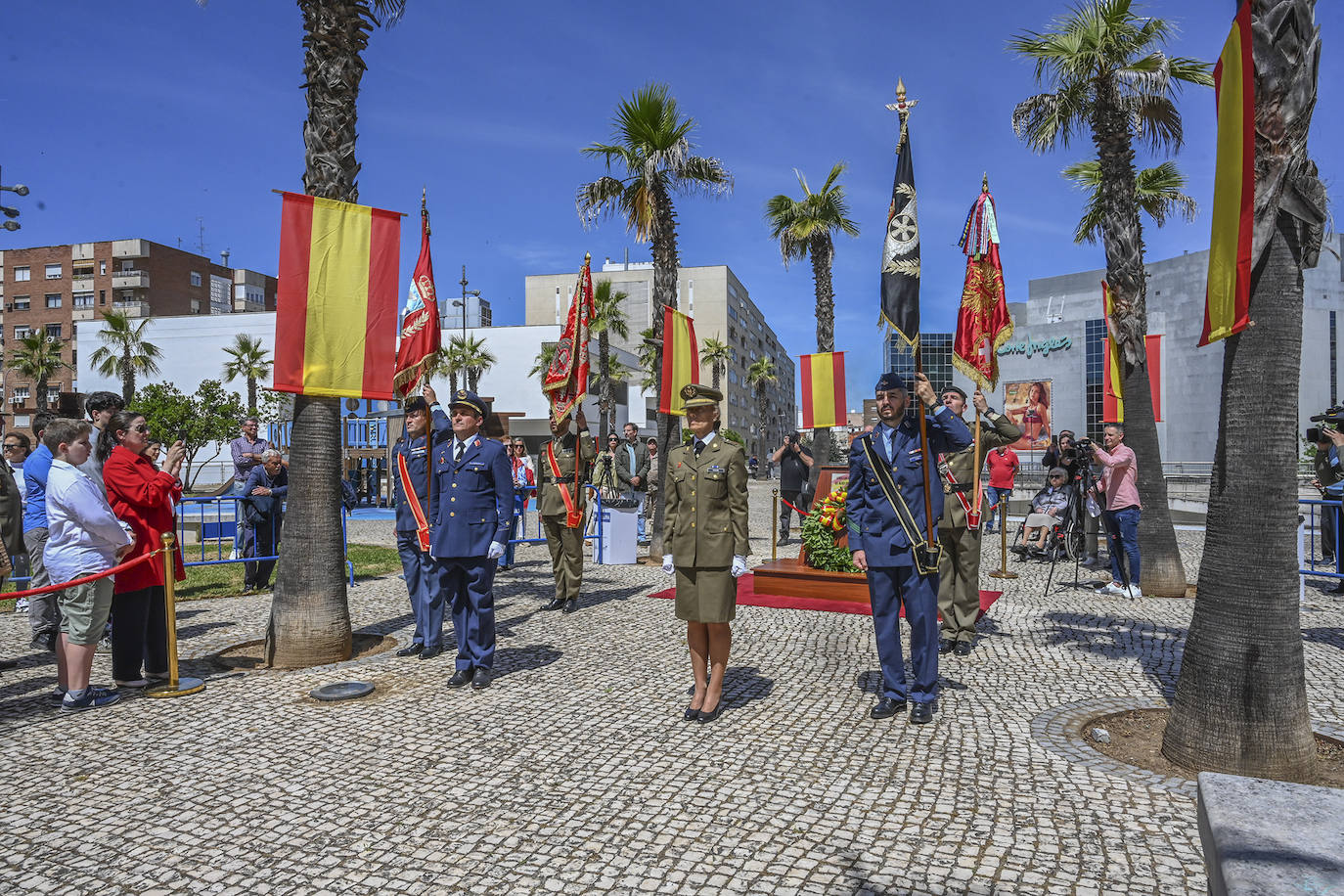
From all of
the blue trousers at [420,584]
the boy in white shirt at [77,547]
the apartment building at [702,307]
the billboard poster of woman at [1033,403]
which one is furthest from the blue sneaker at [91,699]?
the billboard poster of woman at [1033,403]

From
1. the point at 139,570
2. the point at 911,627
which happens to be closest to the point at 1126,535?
the point at 911,627

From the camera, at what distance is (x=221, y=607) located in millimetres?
9812

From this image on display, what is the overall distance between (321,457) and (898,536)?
4674mm

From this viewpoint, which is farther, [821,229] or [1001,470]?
[821,229]

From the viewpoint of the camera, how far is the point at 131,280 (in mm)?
71875

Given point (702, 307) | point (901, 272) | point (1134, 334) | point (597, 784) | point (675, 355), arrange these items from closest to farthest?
point (597, 784)
point (901, 272)
point (1134, 334)
point (675, 355)
point (702, 307)

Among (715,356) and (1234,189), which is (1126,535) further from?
(715,356)

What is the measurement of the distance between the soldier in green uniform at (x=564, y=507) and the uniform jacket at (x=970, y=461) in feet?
13.1

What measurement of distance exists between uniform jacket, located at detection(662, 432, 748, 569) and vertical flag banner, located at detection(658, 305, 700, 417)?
5892mm

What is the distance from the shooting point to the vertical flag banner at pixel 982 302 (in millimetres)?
8172

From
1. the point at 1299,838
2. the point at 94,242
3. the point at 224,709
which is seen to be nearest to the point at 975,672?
the point at 1299,838

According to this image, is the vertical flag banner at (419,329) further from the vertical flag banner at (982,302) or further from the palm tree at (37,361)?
the palm tree at (37,361)

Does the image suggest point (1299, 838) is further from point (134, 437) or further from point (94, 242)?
point (94, 242)

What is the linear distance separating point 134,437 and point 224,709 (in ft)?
7.12
